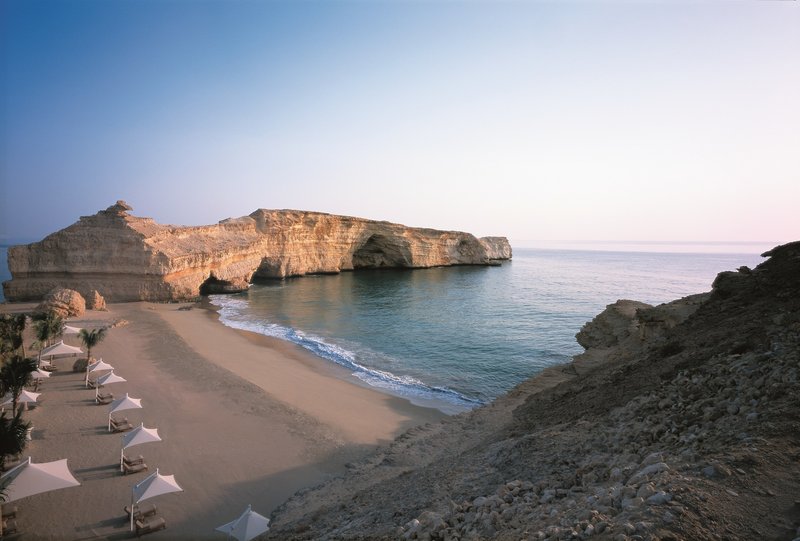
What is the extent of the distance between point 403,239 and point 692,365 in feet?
234

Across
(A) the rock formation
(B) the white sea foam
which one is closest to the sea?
(B) the white sea foam

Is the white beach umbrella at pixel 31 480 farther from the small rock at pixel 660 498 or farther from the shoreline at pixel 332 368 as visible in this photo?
the shoreline at pixel 332 368

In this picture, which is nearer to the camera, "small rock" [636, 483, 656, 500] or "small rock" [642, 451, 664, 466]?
"small rock" [636, 483, 656, 500]

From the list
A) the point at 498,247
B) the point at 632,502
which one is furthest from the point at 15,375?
the point at 498,247

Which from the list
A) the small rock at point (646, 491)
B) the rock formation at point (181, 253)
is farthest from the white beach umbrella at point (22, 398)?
the rock formation at point (181, 253)

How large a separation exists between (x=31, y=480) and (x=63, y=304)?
25090 mm

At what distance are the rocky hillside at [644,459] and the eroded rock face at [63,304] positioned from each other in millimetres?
27768

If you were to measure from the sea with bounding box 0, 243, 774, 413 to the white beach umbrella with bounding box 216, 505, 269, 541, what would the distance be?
1063cm

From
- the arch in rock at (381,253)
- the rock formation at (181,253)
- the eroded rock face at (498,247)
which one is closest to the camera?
the rock formation at (181,253)

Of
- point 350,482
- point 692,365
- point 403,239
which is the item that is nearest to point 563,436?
point 692,365

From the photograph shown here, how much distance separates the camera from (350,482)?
10617 millimetres

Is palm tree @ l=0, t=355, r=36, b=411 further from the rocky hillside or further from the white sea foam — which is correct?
the white sea foam

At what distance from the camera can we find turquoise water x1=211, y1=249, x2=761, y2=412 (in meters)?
21.9

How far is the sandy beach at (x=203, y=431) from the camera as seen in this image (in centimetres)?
976
